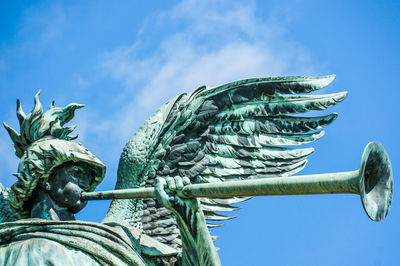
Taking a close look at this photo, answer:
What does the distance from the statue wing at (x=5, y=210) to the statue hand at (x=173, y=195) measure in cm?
204

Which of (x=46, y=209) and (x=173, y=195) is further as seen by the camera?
(x=46, y=209)

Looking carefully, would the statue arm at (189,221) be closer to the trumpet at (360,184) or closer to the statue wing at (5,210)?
the trumpet at (360,184)

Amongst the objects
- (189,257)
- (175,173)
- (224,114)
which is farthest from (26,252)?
(224,114)

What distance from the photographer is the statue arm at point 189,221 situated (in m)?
8.03

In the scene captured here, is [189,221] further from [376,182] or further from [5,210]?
[5,210]

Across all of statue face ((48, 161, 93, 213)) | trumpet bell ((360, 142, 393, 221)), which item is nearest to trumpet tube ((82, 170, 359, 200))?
trumpet bell ((360, 142, 393, 221))

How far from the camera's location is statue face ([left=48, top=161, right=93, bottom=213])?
355 inches

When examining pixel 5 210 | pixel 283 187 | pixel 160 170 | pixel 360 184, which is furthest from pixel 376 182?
pixel 5 210

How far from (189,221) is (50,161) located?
1752mm

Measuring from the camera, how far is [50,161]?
29.4 ft

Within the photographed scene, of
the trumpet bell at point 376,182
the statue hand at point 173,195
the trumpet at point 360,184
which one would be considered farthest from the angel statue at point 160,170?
the trumpet bell at point 376,182

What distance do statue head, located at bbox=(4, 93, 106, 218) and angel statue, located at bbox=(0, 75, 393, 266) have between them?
0.01 meters

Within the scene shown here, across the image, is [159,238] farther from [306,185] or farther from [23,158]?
[306,185]

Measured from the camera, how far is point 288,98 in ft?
32.0
